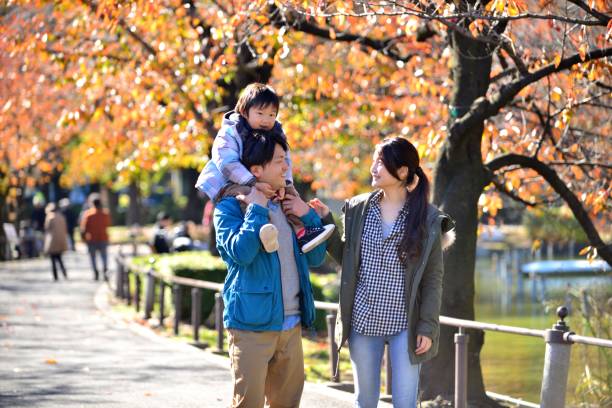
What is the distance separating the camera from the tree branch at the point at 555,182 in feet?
→ 32.6

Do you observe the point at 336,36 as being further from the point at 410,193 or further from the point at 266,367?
the point at 266,367

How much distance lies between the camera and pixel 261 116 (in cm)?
569

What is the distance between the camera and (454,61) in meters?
10.0

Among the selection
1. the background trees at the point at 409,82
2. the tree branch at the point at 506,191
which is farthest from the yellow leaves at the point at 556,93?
the tree branch at the point at 506,191

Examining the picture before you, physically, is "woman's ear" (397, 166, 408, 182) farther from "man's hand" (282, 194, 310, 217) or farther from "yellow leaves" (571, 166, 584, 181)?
"yellow leaves" (571, 166, 584, 181)

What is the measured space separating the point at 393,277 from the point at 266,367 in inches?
33.6

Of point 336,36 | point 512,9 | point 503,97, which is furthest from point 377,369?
point 336,36

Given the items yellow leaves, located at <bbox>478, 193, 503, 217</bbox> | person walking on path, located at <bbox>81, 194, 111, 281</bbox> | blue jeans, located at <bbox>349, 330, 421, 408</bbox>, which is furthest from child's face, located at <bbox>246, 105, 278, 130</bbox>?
person walking on path, located at <bbox>81, 194, 111, 281</bbox>

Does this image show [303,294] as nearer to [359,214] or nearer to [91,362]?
[359,214]

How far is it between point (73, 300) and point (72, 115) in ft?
27.2

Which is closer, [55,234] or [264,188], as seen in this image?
[264,188]

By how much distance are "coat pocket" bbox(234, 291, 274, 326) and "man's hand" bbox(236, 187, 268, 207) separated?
479 mm

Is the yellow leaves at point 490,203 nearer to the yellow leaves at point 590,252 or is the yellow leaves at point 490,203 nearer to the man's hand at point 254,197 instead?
the yellow leaves at point 590,252

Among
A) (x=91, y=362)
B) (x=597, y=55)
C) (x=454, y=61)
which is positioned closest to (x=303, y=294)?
(x=597, y=55)
